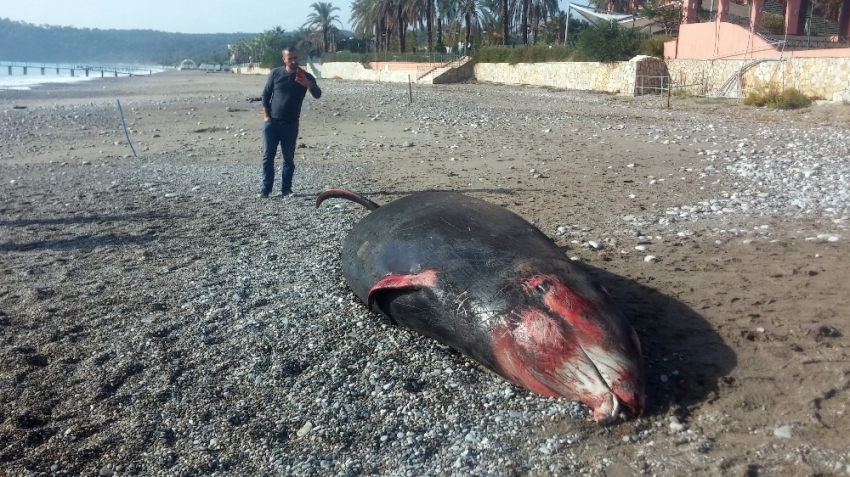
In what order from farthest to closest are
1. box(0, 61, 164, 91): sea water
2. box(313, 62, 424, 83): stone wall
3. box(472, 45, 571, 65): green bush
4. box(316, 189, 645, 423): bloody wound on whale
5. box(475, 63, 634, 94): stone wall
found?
box(0, 61, 164, 91): sea water
box(313, 62, 424, 83): stone wall
box(472, 45, 571, 65): green bush
box(475, 63, 634, 94): stone wall
box(316, 189, 645, 423): bloody wound on whale

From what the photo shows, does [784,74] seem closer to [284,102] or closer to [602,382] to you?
[284,102]

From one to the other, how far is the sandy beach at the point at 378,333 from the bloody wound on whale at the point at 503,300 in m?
0.17

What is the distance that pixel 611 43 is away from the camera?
35125 millimetres

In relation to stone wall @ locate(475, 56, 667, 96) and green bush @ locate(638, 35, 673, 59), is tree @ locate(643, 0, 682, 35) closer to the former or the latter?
green bush @ locate(638, 35, 673, 59)

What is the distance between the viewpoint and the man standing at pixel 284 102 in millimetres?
8445

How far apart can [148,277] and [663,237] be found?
15.3 ft

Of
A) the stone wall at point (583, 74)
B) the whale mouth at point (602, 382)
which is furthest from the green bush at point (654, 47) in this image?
the whale mouth at point (602, 382)

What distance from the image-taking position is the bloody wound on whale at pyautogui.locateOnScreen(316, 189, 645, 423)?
347 cm

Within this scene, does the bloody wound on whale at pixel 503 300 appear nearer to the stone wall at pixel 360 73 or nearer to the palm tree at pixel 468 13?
the stone wall at pixel 360 73

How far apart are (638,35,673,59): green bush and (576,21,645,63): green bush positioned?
56cm

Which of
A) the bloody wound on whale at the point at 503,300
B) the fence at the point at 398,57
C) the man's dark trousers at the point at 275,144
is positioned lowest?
the bloody wound on whale at the point at 503,300

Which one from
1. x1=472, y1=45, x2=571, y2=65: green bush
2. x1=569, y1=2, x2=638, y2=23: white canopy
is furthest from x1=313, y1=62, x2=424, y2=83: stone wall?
x1=569, y1=2, x2=638, y2=23: white canopy

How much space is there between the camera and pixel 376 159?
11.7m

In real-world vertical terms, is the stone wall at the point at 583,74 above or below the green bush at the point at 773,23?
below
